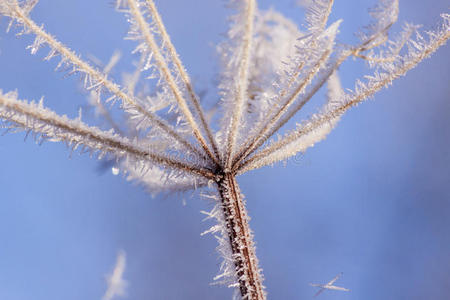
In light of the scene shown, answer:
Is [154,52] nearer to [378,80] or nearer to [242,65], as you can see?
[242,65]

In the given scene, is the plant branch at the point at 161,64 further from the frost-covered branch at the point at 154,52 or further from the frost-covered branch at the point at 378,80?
the frost-covered branch at the point at 378,80

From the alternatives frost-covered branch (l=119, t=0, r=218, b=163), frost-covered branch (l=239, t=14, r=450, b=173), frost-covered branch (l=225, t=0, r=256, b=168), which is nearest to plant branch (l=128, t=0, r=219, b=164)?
frost-covered branch (l=119, t=0, r=218, b=163)

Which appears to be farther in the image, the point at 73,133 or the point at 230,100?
the point at 230,100

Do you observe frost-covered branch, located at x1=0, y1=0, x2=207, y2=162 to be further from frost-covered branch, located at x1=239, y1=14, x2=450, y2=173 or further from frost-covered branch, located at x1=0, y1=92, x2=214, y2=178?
frost-covered branch, located at x1=239, y1=14, x2=450, y2=173

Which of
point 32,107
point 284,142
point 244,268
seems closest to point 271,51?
point 284,142

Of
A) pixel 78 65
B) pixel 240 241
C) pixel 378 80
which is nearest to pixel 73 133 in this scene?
pixel 78 65

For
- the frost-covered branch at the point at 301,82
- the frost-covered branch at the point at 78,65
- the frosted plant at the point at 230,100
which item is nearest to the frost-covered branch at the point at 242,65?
the frosted plant at the point at 230,100

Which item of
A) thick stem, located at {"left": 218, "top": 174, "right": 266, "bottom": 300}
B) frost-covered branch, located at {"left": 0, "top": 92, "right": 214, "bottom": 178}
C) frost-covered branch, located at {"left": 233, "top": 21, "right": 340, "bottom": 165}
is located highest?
frost-covered branch, located at {"left": 233, "top": 21, "right": 340, "bottom": 165}
